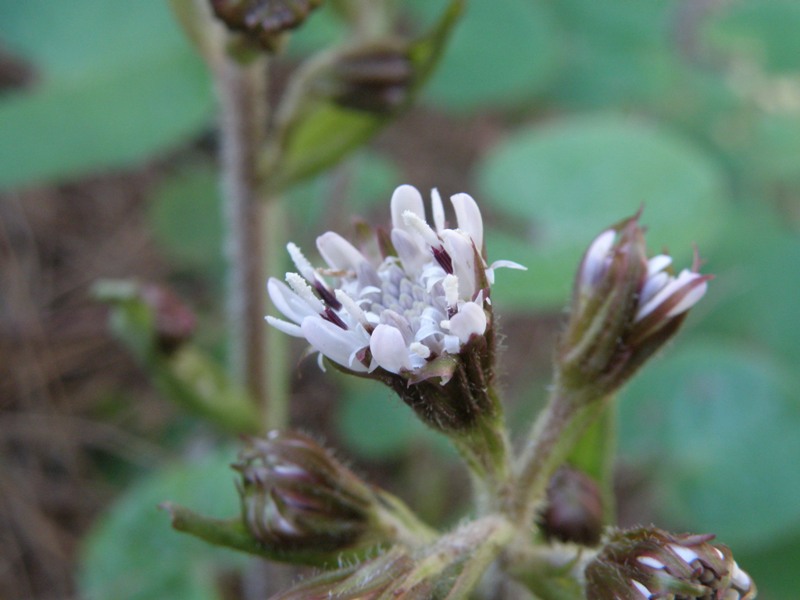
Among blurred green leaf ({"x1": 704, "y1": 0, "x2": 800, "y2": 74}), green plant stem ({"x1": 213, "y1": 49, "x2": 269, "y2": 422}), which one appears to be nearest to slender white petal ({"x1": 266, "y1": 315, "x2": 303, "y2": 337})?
green plant stem ({"x1": 213, "y1": 49, "x2": 269, "y2": 422})

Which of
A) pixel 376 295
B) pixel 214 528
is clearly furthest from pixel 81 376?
pixel 376 295

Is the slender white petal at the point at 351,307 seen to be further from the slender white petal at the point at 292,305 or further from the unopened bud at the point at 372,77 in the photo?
the unopened bud at the point at 372,77

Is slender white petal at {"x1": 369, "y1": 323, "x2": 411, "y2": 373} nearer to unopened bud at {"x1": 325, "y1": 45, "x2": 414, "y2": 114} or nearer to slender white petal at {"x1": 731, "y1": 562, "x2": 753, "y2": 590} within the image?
slender white petal at {"x1": 731, "y1": 562, "x2": 753, "y2": 590}

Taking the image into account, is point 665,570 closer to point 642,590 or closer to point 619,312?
point 642,590

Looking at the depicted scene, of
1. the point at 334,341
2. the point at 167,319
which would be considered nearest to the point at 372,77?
the point at 167,319

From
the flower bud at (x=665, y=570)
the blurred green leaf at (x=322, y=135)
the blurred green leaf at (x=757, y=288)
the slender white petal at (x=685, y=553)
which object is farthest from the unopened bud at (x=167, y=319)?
the blurred green leaf at (x=757, y=288)

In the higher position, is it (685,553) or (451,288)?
(451,288)

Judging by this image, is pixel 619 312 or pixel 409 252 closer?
pixel 409 252

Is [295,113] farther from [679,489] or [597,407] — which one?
[679,489]
